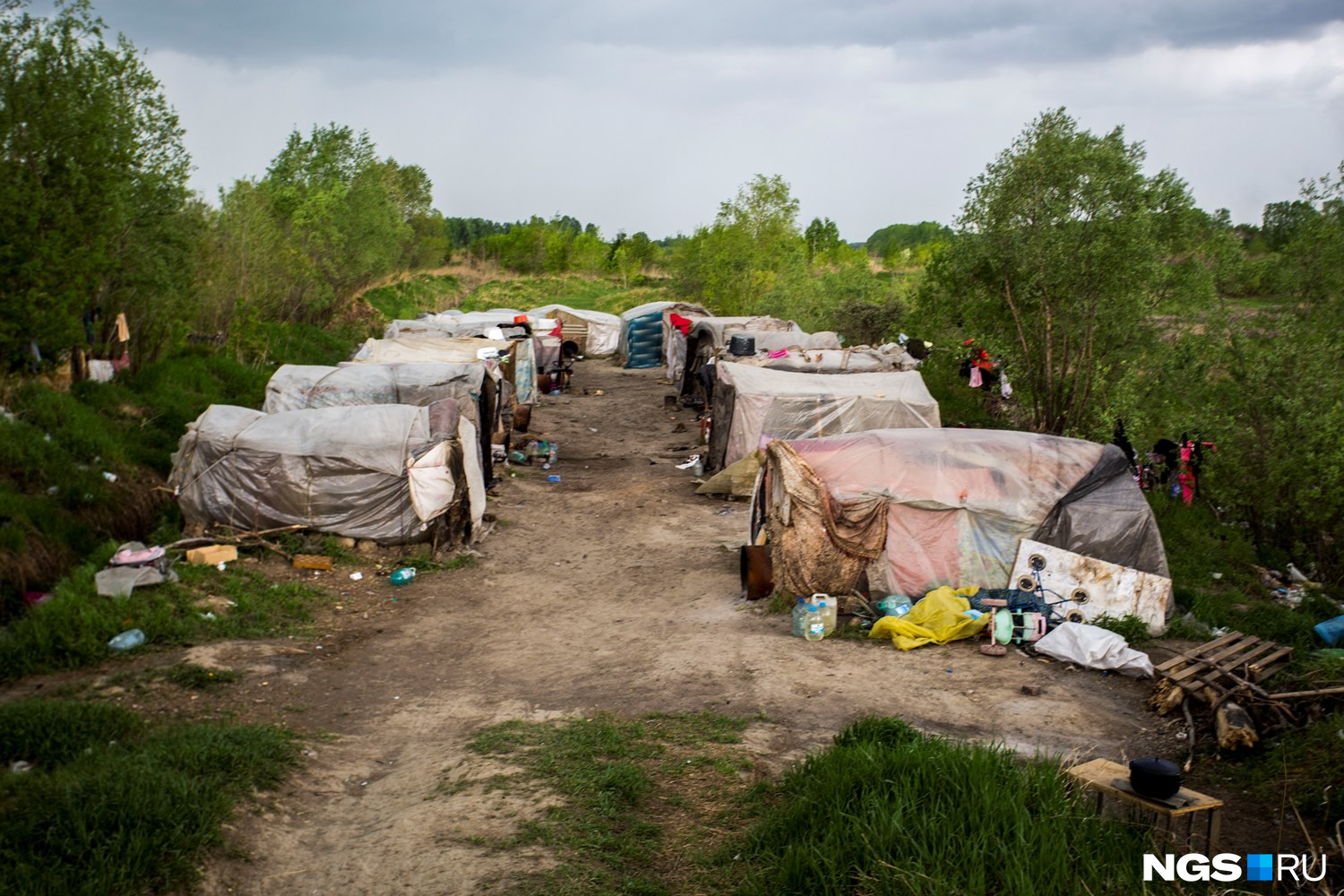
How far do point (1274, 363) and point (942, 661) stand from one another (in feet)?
30.4

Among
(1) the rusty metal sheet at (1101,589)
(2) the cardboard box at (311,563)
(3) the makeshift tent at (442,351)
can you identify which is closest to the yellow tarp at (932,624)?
(1) the rusty metal sheet at (1101,589)

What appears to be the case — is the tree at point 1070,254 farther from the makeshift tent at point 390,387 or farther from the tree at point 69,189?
the tree at point 69,189

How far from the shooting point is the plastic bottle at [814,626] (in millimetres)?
10656

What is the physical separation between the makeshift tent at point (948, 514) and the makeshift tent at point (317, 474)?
4941 mm

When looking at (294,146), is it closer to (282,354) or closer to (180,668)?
(282,354)

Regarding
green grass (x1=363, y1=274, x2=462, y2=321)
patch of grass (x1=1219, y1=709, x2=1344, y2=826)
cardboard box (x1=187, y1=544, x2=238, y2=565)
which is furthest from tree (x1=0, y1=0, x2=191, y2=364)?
green grass (x1=363, y1=274, x2=462, y2=321)

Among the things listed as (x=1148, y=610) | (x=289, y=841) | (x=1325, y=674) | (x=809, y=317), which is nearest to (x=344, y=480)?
(x=289, y=841)

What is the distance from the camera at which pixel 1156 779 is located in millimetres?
5418

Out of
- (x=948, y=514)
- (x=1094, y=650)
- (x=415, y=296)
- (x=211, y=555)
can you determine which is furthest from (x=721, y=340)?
(x=415, y=296)

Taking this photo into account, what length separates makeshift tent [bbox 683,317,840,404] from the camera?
84.6 feet

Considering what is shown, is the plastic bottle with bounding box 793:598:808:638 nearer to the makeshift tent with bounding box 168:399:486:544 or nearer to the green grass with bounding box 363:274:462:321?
the makeshift tent with bounding box 168:399:486:544

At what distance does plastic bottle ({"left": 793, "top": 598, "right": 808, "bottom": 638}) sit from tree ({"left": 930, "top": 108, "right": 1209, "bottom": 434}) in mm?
9179

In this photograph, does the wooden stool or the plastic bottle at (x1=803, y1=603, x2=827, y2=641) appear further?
the plastic bottle at (x1=803, y1=603, x2=827, y2=641)

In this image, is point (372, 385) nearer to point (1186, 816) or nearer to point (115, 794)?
point (115, 794)
